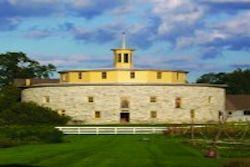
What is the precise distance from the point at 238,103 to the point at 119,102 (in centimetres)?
3735

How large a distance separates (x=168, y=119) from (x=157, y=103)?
277cm

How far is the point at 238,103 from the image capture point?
133 m

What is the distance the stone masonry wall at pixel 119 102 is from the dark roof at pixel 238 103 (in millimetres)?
28782

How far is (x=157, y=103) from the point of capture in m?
103

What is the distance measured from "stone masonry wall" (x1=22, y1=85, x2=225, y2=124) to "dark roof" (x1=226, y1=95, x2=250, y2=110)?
28782mm

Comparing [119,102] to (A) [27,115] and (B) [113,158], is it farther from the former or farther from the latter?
(B) [113,158]

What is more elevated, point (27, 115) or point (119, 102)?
point (119, 102)

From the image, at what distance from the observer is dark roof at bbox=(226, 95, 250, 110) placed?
431 ft

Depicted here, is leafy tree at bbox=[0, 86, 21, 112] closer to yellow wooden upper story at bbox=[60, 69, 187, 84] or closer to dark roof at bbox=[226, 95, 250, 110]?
yellow wooden upper story at bbox=[60, 69, 187, 84]

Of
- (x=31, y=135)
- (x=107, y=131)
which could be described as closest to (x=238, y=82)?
(x=107, y=131)

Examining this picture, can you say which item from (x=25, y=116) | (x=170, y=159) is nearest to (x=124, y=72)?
(x=25, y=116)

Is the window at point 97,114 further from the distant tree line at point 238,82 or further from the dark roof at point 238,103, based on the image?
the distant tree line at point 238,82

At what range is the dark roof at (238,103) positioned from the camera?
431 ft

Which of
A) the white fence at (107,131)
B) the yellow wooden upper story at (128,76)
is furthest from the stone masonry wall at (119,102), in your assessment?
the white fence at (107,131)
